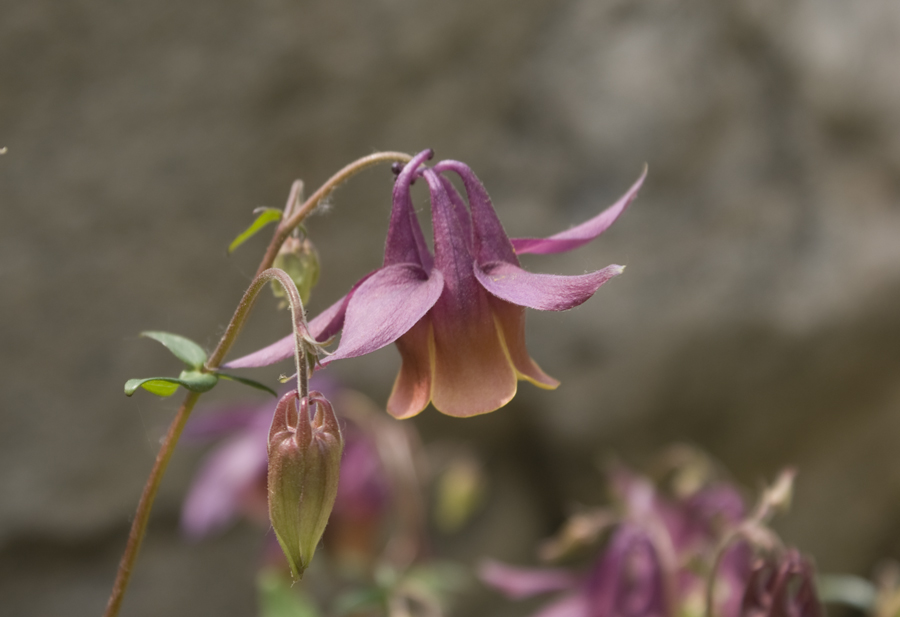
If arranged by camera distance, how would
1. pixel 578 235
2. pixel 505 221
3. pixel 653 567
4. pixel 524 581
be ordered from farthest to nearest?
1. pixel 505 221
2. pixel 524 581
3. pixel 653 567
4. pixel 578 235

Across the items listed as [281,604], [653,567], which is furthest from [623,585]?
[281,604]

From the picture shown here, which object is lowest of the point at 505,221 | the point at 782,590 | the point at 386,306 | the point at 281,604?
the point at 782,590

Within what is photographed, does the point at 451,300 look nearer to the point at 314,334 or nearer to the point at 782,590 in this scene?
the point at 314,334

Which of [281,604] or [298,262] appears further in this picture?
[281,604]

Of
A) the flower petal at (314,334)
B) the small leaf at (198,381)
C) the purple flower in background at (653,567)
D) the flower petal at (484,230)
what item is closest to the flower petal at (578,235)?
the flower petal at (484,230)

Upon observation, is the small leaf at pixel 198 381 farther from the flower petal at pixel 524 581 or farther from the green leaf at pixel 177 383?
the flower petal at pixel 524 581

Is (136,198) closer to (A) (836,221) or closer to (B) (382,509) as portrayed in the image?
(B) (382,509)

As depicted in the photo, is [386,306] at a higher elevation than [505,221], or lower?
lower
